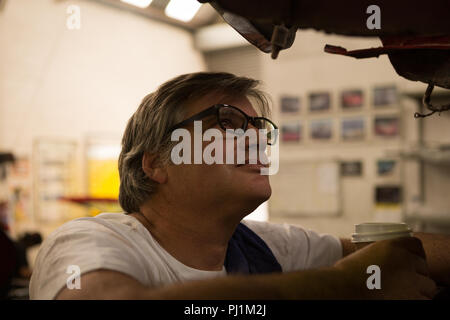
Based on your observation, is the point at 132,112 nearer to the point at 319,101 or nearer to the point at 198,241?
the point at 319,101

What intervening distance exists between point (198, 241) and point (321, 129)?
331 cm

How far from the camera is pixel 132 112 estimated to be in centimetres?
419

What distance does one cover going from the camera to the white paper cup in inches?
31.0

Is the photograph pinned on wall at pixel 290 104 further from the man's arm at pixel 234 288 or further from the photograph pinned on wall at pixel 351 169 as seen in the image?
the man's arm at pixel 234 288

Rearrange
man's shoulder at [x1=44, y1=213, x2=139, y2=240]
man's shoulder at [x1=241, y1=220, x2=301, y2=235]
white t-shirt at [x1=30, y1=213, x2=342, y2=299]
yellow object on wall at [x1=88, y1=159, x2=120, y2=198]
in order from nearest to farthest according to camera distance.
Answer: white t-shirt at [x1=30, y1=213, x2=342, y2=299] < man's shoulder at [x1=44, y1=213, x2=139, y2=240] < man's shoulder at [x1=241, y1=220, x2=301, y2=235] < yellow object on wall at [x1=88, y1=159, x2=120, y2=198]

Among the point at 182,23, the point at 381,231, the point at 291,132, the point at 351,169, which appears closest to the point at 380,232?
the point at 381,231

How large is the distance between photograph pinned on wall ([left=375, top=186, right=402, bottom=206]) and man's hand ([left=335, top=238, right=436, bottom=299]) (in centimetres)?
326

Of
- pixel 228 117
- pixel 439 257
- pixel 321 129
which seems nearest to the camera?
pixel 228 117

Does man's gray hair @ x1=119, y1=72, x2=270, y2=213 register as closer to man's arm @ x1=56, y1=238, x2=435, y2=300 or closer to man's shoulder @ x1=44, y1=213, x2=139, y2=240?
man's shoulder @ x1=44, y1=213, x2=139, y2=240

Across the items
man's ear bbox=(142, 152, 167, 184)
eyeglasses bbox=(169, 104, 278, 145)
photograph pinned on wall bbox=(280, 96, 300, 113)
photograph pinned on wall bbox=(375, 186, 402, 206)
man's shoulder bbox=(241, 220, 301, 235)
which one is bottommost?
photograph pinned on wall bbox=(375, 186, 402, 206)

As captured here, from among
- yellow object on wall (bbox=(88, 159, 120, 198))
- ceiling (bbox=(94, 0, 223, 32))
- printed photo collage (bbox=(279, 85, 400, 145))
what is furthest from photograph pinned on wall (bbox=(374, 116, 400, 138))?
yellow object on wall (bbox=(88, 159, 120, 198))

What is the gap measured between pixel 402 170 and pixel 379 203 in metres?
0.33

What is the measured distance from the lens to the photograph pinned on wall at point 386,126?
13.0ft

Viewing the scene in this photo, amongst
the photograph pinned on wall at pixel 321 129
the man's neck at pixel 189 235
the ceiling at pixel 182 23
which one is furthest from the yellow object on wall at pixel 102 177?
the man's neck at pixel 189 235
